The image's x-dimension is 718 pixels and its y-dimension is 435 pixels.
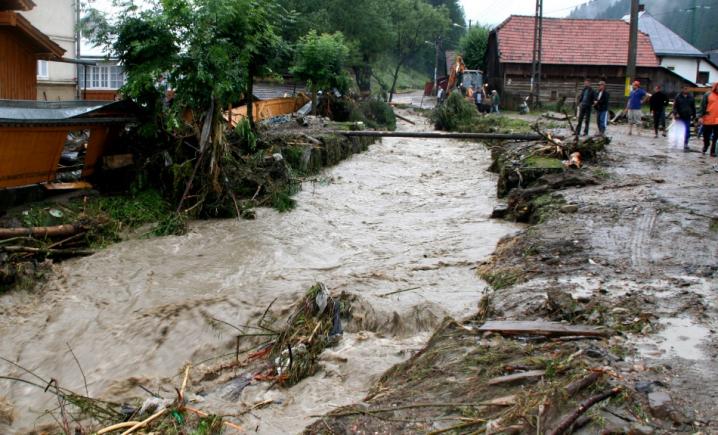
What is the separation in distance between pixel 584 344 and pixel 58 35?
26.5 meters

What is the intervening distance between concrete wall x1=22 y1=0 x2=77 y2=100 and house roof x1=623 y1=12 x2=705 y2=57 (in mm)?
35561

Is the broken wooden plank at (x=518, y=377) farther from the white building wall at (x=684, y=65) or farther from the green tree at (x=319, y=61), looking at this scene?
the white building wall at (x=684, y=65)

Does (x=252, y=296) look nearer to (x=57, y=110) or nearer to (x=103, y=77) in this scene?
(x=57, y=110)

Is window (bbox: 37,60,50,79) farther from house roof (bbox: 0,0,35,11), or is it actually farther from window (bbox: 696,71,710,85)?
window (bbox: 696,71,710,85)

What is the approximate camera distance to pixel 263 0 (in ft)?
46.3

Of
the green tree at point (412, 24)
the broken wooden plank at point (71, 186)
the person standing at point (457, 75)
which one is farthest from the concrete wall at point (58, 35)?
the green tree at point (412, 24)

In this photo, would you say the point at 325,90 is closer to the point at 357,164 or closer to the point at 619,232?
the point at 357,164

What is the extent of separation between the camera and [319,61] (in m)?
25.9

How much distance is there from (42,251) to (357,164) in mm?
12284

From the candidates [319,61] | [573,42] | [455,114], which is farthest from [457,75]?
[319,61]

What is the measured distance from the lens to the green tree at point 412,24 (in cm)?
5956

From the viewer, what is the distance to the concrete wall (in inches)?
1008

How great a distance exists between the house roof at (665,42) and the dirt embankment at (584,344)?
135 ft

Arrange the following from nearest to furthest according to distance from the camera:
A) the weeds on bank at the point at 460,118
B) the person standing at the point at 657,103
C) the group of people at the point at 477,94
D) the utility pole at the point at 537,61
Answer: the person standing at the point at 657,103
the weeds on bank at the point at 460,118
the utility pole at the point at 537,61
the group of people at the point at 477,94
